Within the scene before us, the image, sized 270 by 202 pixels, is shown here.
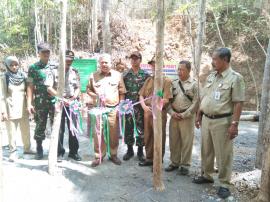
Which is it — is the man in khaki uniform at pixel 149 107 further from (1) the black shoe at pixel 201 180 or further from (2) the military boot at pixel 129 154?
(1) the black shoe at pixel 201 180

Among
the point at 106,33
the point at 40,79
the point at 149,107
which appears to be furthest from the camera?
the point at 106,33

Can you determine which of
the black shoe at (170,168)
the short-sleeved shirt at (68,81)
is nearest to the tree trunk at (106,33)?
the short-sleeved shirt at (68,81)

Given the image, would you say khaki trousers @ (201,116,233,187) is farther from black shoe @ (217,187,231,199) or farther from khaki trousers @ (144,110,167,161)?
khaki trousers @ (144,110,167,161)

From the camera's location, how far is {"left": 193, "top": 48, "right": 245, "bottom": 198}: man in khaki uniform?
4008 millimetres

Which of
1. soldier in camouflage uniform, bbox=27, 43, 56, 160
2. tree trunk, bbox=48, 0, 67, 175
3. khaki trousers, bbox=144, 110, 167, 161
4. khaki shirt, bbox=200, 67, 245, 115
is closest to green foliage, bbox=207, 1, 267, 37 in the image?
khaki trousers, bbox=144, 110, 167, 161

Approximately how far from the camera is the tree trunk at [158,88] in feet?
12.6

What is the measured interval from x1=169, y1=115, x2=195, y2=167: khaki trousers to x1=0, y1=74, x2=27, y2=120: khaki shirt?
240 centimetres

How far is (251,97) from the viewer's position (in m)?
14.6

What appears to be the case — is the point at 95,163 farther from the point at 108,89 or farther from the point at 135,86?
the point at 135,86

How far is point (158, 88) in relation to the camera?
411cm

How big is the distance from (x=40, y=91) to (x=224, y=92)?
2.75 metres

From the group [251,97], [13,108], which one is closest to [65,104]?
[13,108]

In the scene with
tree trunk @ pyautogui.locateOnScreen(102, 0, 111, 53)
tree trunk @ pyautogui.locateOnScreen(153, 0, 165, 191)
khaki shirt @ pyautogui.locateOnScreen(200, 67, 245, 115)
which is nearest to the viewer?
tree trunk @ pyautogui.locateOnScreen(153, 0, 165, 191)

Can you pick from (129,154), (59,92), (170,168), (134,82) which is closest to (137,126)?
(129,154)
